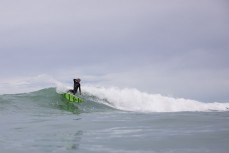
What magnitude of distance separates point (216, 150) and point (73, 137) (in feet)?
11.8

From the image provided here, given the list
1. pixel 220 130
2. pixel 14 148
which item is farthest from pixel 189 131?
pixel 14 148

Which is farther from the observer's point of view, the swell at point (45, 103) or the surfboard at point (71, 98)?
the surfboard at point (71, 98)

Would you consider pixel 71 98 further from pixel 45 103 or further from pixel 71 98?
pixel 45 103

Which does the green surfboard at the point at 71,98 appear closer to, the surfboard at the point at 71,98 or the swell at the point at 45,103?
the surfboard at the point at 71,98

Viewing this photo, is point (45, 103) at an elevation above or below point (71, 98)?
below

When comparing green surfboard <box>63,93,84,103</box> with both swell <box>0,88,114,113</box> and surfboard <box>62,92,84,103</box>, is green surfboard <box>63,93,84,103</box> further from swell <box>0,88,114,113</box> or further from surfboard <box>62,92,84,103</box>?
swell <box>0,88,114,113</box>

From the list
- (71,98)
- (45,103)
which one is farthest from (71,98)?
(45,103)

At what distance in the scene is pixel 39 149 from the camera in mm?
6852

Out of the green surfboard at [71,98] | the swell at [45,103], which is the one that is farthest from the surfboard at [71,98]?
the swell at [45,103]

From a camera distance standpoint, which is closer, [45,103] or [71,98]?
[45,103]

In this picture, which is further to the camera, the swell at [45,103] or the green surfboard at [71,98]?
the green surfboard at [71,98]

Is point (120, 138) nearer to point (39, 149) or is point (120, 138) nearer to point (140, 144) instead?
point (140, 144)

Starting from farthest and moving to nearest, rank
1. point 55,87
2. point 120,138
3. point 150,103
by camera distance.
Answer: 1. point 150,103
2. point 55,87
3. point 120,138

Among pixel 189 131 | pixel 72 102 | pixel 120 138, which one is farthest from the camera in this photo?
pixel 72 102
